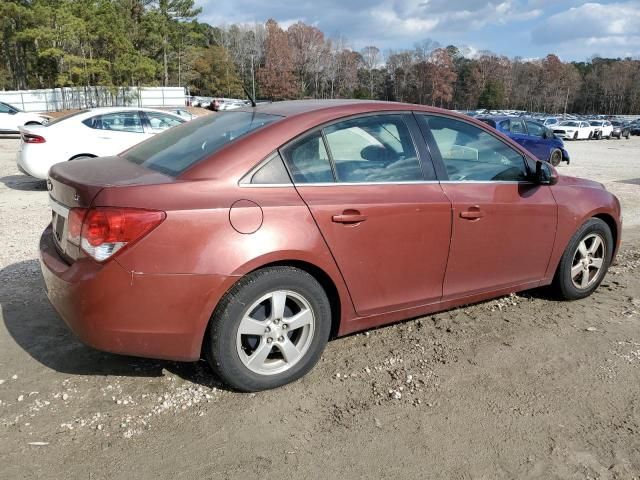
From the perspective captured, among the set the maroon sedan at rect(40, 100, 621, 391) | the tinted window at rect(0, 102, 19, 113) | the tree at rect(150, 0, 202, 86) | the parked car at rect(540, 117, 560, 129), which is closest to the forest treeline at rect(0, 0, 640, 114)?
the tree at rect(150, 0, 202, 86)

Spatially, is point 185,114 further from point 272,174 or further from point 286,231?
point 286,231

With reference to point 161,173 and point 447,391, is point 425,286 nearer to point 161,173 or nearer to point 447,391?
point 447,391

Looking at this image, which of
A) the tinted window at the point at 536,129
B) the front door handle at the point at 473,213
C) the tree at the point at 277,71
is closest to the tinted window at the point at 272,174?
the front door handle at the point at 473,213

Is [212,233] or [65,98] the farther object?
[65,98]

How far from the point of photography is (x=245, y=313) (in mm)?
2859

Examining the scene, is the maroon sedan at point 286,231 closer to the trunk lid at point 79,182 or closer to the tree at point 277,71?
the trunk lid at point 79,182

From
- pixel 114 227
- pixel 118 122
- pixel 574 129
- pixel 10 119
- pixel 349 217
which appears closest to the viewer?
pixel 114 227

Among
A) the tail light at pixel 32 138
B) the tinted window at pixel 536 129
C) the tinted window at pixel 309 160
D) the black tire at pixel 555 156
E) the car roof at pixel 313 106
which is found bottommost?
the black tire at pixel 555 156

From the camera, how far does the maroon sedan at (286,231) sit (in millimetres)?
2668

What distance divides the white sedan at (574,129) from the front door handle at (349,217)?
35.0 m

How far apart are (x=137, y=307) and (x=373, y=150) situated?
1.70m

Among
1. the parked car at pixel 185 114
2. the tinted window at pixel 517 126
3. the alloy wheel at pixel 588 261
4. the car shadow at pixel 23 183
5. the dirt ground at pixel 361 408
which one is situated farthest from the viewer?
the tinted window at pixel 517 126

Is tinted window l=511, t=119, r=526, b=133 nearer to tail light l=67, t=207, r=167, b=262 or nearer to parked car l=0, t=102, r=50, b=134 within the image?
tail light l=67, t=207, r=167, b=262

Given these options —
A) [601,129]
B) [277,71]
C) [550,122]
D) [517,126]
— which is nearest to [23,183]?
[517,126]
